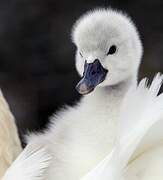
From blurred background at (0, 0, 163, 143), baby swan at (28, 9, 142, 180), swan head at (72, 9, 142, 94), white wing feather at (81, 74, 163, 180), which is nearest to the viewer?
white wing feather at (81, 74, 163, 180)

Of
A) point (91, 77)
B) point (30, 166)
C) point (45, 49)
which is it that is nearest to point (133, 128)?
point (30, 166)

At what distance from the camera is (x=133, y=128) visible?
55.6 inches

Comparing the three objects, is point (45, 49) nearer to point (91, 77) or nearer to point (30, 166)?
point (91, 77)

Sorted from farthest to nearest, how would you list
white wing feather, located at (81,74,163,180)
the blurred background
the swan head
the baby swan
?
the blurred background → the swan head → the baby swan → white wing feather, located at (81,74,163,180)

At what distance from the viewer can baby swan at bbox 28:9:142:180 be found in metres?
1.60

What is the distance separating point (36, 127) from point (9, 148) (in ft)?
3.85

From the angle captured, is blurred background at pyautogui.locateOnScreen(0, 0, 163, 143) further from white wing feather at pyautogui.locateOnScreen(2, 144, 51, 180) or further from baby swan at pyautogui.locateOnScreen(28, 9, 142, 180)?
white wing feather at pyautogui.locateOnScreen(2, 144, 51, 180)

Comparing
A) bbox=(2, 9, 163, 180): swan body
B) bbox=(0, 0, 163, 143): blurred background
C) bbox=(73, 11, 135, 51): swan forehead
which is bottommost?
bbox=(0, 0, 163, 143): blurred background

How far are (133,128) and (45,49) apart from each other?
5.87 feet

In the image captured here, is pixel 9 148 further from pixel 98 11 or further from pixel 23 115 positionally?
pixel 23 115

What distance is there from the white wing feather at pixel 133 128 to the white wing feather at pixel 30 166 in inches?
4.3

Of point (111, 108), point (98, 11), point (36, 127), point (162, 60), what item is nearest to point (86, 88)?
point (111, 108)

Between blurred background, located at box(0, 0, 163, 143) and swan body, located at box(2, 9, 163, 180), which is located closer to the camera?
swan body, located at box(2, 9, 163, 180)

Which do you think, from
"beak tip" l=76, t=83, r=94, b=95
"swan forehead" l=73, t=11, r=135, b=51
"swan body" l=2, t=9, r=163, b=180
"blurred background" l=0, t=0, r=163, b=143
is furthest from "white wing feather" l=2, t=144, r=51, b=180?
"blurred background" l=0, t=0, r=163, b=143
